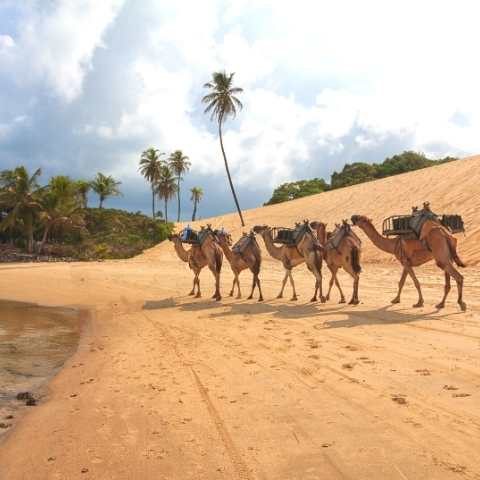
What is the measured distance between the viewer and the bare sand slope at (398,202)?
2831 centimetres

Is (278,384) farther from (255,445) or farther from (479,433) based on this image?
(479,433)

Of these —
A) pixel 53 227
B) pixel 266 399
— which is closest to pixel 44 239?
pixel 53 227

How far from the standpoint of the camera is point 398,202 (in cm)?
3812

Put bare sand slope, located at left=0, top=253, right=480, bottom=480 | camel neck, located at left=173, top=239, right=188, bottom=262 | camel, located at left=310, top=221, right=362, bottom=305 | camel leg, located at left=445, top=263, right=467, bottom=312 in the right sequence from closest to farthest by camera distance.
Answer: bare sand slope, located at left=0, top=253, right=480, bottom=480, camel leg, located at left=445, top=263, right=467, bottom=312, camel, located at left=310, top=221, right=362, bottom=305, camel neck, located at left=173, top=239, right=188, bottom=262

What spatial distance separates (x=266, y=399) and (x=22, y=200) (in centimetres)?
4390

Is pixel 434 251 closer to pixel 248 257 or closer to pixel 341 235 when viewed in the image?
pixel 341 235

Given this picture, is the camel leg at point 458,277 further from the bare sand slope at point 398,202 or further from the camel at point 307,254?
the bare sand slope at point 398,202

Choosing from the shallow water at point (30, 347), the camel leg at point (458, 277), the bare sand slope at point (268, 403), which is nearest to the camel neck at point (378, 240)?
the camel leg at point (458, 277)

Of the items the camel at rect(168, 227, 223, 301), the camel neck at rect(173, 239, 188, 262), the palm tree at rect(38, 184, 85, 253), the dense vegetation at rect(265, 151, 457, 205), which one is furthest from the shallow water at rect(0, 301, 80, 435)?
the dense vegetation at rect(265, 151, 457, 205)

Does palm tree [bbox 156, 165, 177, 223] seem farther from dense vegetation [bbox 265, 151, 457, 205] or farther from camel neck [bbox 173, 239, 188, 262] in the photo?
camel neck [bbox 173, 239, 188, 262]

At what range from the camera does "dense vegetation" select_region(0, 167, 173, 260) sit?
152 ft

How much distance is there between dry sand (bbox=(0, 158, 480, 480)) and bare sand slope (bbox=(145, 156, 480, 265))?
13363mm

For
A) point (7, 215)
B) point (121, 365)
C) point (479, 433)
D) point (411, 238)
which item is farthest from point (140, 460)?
point (7, 215)

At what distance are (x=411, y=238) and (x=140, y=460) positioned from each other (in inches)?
427
